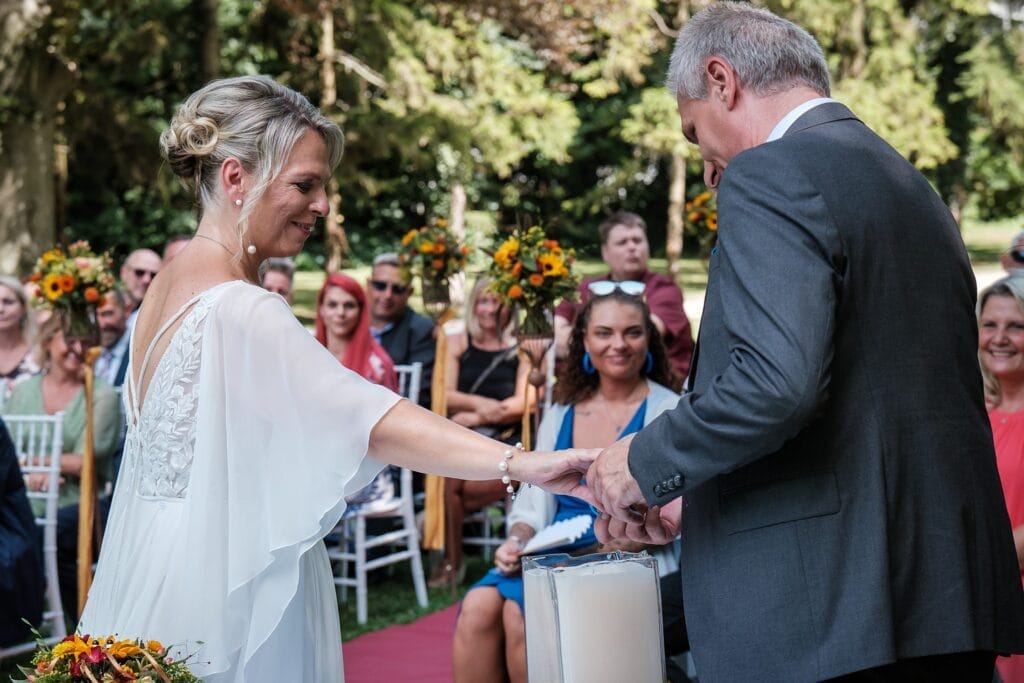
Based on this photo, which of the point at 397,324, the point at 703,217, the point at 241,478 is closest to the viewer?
the point at 241,478

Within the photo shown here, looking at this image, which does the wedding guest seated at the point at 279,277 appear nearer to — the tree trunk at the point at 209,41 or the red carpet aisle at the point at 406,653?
the red carpet aisle at the point at 406,653

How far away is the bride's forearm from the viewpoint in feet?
7.86

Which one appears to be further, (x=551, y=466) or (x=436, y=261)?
(x=436, y=261)

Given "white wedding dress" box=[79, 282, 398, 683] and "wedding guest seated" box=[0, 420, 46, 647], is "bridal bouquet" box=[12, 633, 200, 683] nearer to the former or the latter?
"white wedding dress" box=[79, 282, 398, 683]

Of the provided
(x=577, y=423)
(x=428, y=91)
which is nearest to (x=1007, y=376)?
(x=577, y=423)

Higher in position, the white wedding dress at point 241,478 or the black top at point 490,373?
the white wedding dress at point 241,478

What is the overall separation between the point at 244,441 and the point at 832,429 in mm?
1110

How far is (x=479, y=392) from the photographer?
24.4 ft

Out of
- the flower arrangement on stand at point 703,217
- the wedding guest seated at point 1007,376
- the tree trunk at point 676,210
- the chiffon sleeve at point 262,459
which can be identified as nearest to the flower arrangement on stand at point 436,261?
the flower arrangement on stand at point 703,217

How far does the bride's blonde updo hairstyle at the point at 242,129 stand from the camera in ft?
8.17

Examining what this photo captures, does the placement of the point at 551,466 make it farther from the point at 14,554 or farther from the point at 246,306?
the point at 14,554

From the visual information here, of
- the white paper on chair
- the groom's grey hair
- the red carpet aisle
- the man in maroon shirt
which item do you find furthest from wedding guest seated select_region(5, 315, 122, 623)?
the groom's grey hair

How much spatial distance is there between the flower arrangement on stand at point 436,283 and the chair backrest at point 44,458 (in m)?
2.06

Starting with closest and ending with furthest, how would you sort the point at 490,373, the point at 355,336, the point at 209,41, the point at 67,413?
the point at 67,413
the point at 355,336
the point at 490,373
the point at 209,41
